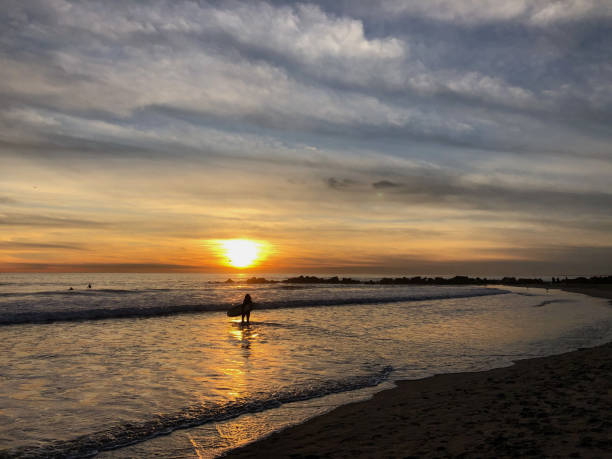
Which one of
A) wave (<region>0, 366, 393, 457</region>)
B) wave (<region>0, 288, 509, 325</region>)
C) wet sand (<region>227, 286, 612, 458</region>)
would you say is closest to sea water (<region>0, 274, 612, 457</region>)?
wave (<region>0, 366, 393, 457</region>)

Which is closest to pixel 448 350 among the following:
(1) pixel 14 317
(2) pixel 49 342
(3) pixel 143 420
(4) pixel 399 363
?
(4) pixel 399 363

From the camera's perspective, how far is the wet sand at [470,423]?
21.5ft

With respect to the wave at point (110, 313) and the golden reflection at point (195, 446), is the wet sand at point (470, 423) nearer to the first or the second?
the golden reflection at point (195, 446)

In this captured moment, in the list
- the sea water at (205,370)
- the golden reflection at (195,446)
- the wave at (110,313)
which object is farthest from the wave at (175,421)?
the wave at (110,313)

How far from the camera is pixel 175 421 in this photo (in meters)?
8.66

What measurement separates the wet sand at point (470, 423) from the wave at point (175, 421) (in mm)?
1382

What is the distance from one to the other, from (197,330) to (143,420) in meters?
15.7

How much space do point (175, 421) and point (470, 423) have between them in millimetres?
5915

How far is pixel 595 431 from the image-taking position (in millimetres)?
6816

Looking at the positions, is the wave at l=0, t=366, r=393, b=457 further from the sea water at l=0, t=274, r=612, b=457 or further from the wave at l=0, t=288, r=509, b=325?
the wave at l=0, t=288, r=509, b=325

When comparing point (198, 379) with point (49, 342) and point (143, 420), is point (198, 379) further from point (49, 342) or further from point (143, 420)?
point (49, 342)

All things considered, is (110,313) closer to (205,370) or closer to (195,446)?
(205,370)

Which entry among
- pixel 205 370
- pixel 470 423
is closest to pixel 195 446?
pixel 470 423

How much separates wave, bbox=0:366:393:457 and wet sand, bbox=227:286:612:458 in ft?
4.53
